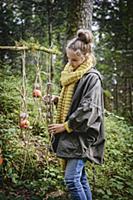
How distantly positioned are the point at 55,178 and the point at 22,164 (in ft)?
1.38

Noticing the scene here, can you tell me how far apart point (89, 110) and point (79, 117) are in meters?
0.10

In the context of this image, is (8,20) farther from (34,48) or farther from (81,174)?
(81,174)

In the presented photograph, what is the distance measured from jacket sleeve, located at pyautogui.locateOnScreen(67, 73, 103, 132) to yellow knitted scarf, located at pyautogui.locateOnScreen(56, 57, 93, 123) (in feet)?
0.33

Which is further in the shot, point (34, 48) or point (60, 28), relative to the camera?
point (60, 28)

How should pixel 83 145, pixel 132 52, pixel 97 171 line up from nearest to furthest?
1. pixel 83 145
2. pixel 97 171
3. pixel 132 52

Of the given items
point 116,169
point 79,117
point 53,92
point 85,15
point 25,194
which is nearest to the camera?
point 79,117

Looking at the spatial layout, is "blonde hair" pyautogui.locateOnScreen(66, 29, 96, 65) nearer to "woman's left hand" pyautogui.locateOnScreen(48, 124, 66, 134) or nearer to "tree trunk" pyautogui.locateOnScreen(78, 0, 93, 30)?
"woman's left hand" pyautogui.locateOnScreen(48, 124, 66, 134)

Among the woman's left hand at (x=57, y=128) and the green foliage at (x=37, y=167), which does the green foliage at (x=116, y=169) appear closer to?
the green foliage at (x=37, y=167)

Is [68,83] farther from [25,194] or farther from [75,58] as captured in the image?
[25,194]

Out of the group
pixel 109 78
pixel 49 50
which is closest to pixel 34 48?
pixel 49 50

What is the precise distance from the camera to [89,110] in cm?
308

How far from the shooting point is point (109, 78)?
11.5 meters

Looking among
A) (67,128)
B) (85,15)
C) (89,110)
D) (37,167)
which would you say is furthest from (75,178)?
(85,15)

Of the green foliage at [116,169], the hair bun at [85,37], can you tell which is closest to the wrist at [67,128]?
the hair bun at [85,37]
